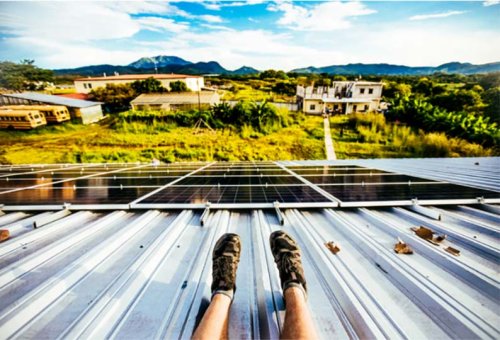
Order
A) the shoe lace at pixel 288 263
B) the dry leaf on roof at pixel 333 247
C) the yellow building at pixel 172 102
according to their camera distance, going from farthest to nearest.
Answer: the yellow building at pixel 172 102 → the dry leaf on roof at pixel 333 247 → the shoe lace at pixel 288 263

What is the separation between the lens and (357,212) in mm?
3305

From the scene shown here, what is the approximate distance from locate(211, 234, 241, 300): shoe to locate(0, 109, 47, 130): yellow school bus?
2855 cm

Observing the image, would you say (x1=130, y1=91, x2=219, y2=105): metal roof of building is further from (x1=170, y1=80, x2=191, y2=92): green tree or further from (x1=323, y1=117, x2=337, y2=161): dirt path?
(x1=323, y1=117, x2=337, y2=161): dirt path

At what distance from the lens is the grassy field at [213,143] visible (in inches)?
644

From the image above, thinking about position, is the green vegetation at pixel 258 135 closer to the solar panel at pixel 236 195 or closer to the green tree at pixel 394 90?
the green tree at pixel 394 90

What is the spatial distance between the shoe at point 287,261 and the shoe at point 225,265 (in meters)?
→ 0.42

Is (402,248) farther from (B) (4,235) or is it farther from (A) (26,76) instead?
(A) (26,76)

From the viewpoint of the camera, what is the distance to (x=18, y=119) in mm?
20188

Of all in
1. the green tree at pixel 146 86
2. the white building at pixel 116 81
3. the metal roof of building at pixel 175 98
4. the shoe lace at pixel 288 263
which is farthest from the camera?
the white building at pixel 116 81

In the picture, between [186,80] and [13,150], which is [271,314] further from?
[186,80]

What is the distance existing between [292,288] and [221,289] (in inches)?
23.5

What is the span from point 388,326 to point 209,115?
2242 cm

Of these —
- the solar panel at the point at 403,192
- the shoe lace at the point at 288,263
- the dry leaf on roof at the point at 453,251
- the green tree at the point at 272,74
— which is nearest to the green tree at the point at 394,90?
the green tree at the point at 272,74

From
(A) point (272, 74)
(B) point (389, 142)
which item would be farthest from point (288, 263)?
(A) point (272, 74)
